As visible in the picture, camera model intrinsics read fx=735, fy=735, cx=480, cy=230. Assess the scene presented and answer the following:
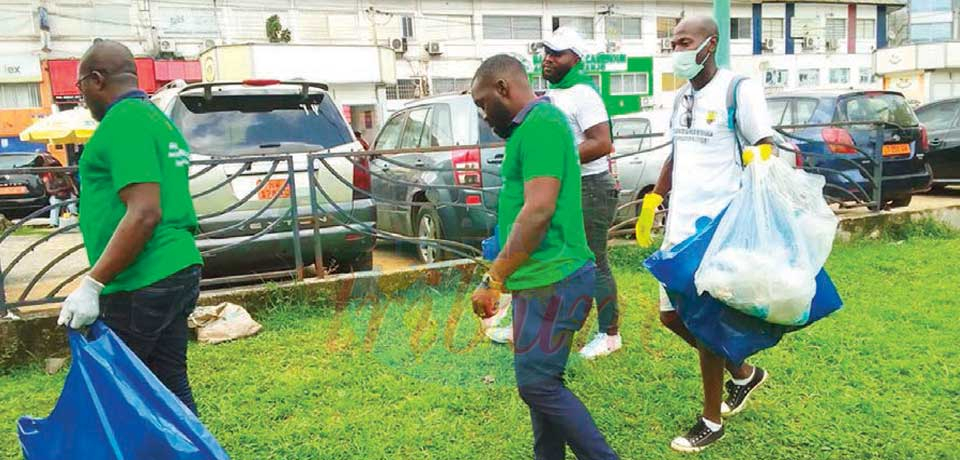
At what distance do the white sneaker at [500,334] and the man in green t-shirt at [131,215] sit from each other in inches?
88.4

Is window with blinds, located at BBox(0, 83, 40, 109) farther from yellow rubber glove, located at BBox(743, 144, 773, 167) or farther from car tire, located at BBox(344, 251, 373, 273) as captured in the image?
yellow rubber glove, located at BBox(743, 144, 773, 167)

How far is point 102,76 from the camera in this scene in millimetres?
2334

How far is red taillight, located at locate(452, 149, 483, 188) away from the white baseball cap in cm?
214

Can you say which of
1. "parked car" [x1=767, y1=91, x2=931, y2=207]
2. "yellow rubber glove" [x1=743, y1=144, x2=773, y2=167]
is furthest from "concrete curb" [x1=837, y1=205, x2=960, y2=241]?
"yellow rubber glove" [x1=743, y1=144, x2=773, y2=167]

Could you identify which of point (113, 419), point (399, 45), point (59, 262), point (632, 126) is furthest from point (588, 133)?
point (399, 45)

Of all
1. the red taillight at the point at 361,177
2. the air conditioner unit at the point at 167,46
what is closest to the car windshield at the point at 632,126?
the red taillight at the point at 361,177

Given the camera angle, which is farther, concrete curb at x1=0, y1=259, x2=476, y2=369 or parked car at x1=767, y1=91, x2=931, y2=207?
parked car at x1=767, y1=91, x2=931, y2=207

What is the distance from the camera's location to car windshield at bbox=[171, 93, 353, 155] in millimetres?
5277

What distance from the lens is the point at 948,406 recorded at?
3.27 meters

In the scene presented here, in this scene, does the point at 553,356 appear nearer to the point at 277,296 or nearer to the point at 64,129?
the point at 277,296

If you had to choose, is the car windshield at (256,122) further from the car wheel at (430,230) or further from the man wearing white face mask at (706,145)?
the man wearing white face mask at (706,145)

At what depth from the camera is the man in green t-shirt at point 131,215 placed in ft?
7.24

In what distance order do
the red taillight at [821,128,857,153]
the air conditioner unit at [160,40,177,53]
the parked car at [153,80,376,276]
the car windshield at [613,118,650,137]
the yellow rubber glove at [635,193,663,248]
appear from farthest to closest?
the air conditioner unit at [160,40,177,53] → the car windshield at [613,118,650,137] → the red taillight at [821,128,857,153] → the parked car at [153,80,376,276] → the yellow rubber glove at [635,193,663,248]

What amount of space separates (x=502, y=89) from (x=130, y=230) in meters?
1.21
